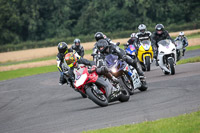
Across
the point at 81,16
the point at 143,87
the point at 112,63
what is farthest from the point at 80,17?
the point at 112,63

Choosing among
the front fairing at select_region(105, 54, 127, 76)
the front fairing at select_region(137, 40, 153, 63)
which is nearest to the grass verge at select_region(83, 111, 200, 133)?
the front fairing at select_region(105, 54, 127, 76)

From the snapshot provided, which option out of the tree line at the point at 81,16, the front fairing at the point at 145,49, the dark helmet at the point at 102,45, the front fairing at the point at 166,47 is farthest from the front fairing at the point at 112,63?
the tree line at the point at 81,16

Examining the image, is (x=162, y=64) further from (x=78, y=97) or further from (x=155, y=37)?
(x=78, y=97)

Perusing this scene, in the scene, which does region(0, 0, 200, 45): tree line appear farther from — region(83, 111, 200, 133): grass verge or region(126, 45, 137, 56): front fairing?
region(83, 111, 200, 133): grass verge

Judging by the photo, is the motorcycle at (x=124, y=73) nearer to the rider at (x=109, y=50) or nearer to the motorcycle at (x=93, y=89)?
the rider at (x=109, y=50)

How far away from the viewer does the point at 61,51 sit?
1496 centimetres

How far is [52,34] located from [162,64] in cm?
6771

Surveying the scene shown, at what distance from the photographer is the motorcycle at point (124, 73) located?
1159 centimetres

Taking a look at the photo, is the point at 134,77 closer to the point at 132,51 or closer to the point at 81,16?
the point at 132,51

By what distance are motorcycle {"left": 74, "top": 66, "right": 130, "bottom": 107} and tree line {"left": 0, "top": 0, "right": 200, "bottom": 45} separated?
64650 mm

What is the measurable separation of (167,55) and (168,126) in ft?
30.1

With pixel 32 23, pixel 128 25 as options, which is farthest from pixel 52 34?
pixel 128 25

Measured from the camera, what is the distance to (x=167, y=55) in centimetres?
1611

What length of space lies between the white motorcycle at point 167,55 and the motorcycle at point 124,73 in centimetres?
331
